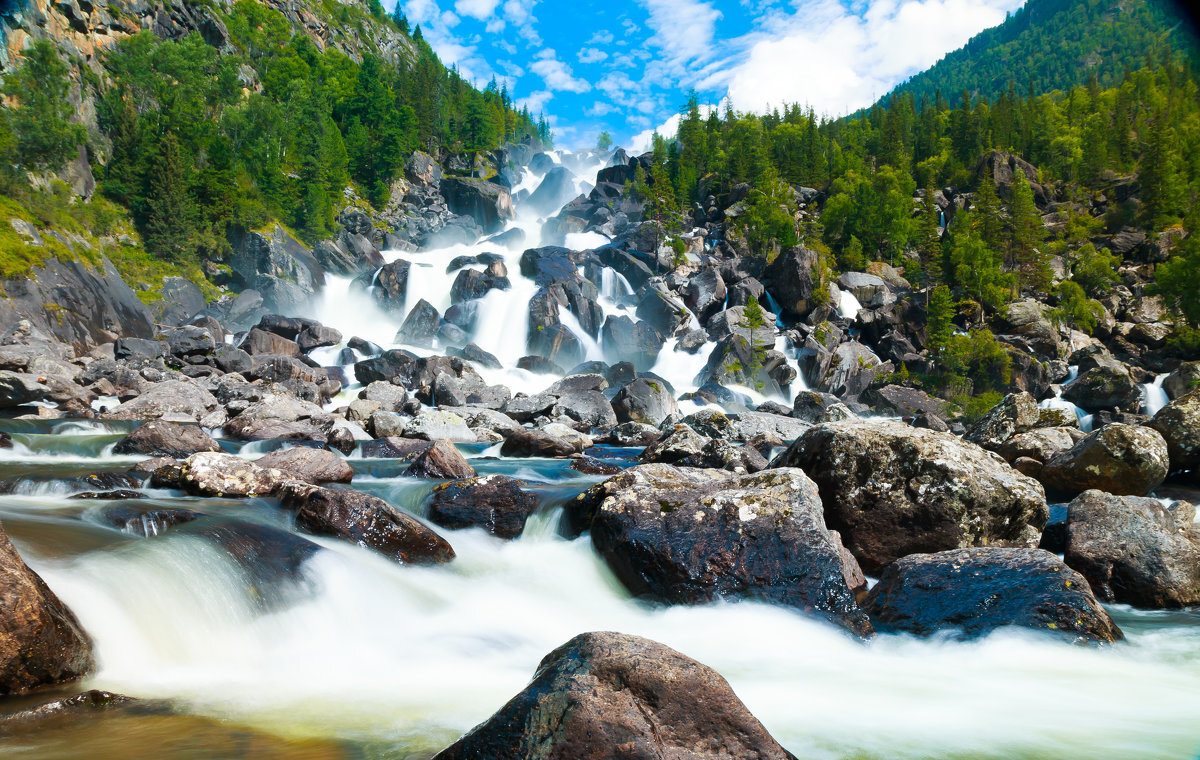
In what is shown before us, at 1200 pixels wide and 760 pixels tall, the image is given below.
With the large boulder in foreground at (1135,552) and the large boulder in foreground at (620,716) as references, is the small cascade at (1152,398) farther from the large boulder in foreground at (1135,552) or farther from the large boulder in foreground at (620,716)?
the large boulder in foreground at (620,716)

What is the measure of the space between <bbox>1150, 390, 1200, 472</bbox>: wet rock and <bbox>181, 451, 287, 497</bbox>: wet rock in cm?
1659

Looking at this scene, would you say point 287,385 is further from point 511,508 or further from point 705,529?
point 705,529

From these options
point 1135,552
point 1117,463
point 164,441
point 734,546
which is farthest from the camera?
point 164,441

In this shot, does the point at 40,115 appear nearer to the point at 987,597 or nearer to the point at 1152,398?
the point at 987,597

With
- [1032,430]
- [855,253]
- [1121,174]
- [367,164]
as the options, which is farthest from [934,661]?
[1121,174]

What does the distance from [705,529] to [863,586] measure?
2.23 metres

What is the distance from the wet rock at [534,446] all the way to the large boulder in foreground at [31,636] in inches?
567

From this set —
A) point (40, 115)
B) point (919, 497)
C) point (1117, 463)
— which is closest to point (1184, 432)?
point (1117, 463)

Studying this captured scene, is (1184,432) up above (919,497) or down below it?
above

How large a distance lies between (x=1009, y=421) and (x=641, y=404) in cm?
1520

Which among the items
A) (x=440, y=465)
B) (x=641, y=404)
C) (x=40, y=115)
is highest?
(x=40, y=115)

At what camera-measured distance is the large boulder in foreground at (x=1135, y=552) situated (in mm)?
7305

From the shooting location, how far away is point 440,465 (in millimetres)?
13039

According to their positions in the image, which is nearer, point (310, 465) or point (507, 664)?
point (507, 664)
